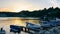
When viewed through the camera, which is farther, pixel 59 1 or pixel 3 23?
pixel 3 23

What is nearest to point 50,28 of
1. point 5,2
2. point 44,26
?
point 44,26

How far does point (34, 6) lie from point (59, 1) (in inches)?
17.8

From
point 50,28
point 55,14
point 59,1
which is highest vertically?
point 59,1

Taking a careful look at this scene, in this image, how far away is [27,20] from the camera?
3762 mm

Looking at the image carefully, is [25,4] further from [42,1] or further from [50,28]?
[50,28]

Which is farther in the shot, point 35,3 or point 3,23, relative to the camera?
point 3,23

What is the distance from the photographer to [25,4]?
→ 3557 mm

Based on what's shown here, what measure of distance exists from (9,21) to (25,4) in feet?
1.53

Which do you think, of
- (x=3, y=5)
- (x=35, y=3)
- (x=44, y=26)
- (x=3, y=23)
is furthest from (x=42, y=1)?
(x=3, y=23)

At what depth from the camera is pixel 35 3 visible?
11.7 ft

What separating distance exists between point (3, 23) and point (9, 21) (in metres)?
0.35

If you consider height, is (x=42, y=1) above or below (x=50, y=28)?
above

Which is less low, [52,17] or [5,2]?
[5,2]

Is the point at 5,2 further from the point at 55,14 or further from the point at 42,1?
the point at 55,14
